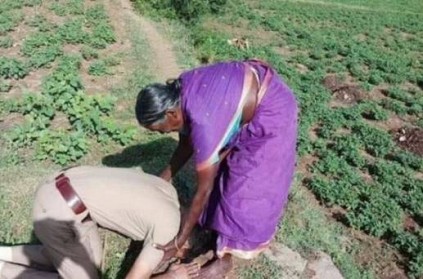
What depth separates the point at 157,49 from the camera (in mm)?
9789

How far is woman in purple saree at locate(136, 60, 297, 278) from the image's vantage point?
2977 millimetres

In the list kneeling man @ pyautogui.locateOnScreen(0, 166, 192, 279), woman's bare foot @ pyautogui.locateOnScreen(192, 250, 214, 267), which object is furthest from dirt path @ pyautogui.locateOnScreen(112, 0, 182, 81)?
kneeling man @ pyautogui.locateOnScreen(0, 166, 192, 279)

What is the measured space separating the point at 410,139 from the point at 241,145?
446 centimetres

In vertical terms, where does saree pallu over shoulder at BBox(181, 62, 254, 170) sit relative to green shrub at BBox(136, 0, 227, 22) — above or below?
above

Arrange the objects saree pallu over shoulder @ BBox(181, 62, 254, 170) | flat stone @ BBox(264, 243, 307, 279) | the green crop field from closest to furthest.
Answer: saree pallu over shoulder @ BBox(181, 62, 254, 170), flat stone @ BBox(264, 243, 307, 279), the green crop field

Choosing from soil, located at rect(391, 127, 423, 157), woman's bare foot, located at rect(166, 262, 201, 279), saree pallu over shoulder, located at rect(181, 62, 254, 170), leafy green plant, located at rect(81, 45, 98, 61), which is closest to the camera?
saree pallu over shoulder, located at rect(181, 62, 254, 170)

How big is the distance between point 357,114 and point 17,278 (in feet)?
18.6

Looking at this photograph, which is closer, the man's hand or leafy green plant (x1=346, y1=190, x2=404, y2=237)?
the man's hand

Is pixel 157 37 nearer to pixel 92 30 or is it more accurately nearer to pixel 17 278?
pixel 92 30

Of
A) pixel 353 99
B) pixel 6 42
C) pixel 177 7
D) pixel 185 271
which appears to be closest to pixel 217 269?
pixel 185 271

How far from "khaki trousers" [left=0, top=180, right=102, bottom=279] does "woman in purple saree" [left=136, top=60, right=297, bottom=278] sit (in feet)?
1.68

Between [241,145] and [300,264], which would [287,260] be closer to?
[300,264]

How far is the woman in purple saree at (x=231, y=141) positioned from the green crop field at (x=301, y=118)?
0.67 metres

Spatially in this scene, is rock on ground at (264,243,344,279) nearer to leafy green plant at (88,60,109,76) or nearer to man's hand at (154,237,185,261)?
man's hand at (154,237,185,261)
